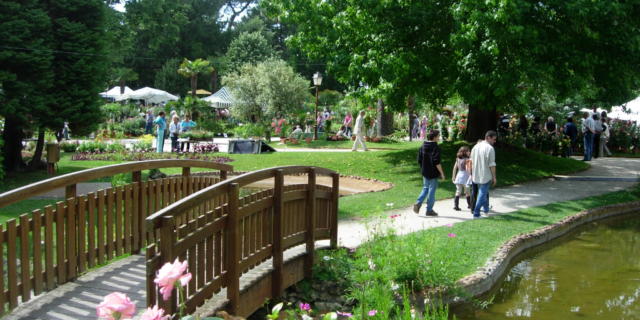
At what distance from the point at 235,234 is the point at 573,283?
5539 mm

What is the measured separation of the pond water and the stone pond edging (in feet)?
0.45

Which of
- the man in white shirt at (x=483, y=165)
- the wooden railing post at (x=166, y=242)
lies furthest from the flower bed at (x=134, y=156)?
the wooden railing post at (x=166, y=242)

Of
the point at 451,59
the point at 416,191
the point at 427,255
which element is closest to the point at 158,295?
the point at 427,255

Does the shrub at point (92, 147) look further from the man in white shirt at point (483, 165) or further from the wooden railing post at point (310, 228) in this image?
the wooden railing post at point (310, 228)

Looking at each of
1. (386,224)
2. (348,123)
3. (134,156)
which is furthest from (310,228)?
(348,123)

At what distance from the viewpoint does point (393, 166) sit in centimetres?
1991

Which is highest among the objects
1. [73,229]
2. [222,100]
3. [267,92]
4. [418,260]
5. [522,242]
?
[267,92]

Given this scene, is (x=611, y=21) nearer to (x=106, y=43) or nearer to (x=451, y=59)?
(x=451, y=59)

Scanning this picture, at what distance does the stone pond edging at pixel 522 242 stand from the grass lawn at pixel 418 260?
0.13m

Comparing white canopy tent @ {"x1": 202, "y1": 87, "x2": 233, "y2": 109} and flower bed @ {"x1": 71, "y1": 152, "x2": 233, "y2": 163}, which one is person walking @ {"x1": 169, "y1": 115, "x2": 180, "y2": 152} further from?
white canopy tent @ {"x1": 202, "y1": 87, "x2": 233, "y2": 109}

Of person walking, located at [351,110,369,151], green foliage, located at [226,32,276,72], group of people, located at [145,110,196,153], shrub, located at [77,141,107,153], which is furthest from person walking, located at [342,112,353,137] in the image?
green foliage, located at [226,32,276,72]

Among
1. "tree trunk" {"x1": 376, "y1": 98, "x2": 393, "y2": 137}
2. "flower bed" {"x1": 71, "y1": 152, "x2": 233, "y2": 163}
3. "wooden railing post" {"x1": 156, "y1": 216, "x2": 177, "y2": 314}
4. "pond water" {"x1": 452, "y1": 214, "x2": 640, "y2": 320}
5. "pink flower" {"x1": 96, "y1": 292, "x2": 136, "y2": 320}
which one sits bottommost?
"pond water" {"x1": 452, "y1": 214, "x2": 640, "y2": 320}

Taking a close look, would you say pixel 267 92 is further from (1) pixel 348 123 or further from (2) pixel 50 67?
(2) pixel 50 67

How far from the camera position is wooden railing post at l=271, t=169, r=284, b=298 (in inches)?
277
